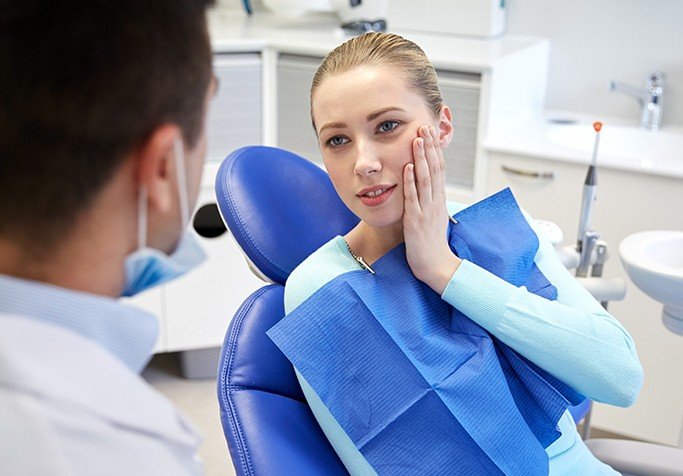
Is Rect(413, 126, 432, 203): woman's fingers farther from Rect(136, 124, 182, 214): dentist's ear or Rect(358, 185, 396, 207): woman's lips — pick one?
Rect(136, 124, 182, 214): dentist's ear

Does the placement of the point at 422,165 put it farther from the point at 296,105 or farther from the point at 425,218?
the point at 296,105

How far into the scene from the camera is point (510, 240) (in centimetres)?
148

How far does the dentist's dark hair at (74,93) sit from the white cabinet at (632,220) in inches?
73.1

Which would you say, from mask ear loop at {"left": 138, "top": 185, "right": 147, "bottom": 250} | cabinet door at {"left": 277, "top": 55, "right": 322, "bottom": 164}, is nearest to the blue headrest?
mask ear loop at {"left": 138, "top": 185, "right": 147, "bottom": 250}

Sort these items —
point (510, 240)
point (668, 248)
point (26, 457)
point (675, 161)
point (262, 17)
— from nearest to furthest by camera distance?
point (26, 457) → point (510, 240) → point (668, 248) → point (675, 161) → point (262, 17)

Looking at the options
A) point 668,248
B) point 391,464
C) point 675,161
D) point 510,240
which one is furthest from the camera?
point 675,161

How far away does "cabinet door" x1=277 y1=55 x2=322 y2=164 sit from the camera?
2697 mm

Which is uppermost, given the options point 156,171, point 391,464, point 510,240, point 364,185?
point 156,171

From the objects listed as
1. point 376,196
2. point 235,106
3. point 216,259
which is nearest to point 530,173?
point 235,106

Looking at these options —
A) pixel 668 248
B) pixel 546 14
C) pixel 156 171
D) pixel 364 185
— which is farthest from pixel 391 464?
pixel 546 14

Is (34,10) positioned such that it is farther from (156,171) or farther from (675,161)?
(675,161)

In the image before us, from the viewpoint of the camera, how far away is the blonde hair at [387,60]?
141 cm

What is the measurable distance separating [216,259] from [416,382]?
1.62 meters

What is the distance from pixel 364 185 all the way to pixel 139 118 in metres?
0.68
